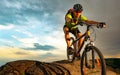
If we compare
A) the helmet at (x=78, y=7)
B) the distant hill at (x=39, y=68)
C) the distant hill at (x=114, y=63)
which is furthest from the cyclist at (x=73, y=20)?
the distant hill at (x=114, y=63)

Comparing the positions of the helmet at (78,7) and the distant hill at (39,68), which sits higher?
the helmet at (78,7)

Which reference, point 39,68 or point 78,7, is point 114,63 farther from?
point 78,7

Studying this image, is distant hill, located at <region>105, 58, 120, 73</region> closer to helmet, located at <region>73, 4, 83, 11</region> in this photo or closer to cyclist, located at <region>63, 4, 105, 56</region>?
cyclist, located at <region>63, 4, 105, 56</region>

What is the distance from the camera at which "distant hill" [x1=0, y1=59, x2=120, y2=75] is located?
1482 cm

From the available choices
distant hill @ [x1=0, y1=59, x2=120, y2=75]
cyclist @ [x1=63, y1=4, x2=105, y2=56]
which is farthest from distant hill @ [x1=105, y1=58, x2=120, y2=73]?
cyclist @ [x1=63, y1=4, x2=105, y2=56]

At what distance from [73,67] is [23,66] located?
285 cm

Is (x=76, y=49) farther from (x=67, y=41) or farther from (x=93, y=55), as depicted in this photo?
(x=93, y=55)

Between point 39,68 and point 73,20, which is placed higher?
point 73,20

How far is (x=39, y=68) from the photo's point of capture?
15.2 meters

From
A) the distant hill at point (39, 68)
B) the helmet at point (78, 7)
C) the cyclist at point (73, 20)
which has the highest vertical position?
the helmet at point (78, 7)

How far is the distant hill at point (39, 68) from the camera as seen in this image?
48.6ft

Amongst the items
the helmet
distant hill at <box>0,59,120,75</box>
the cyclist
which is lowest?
distant hill at <box>0,59,120,75</box>

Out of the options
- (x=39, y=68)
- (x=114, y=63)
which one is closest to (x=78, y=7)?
(x=39, y=68)

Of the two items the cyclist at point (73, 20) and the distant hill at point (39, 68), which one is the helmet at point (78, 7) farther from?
the distant hill at point (39, 68)
